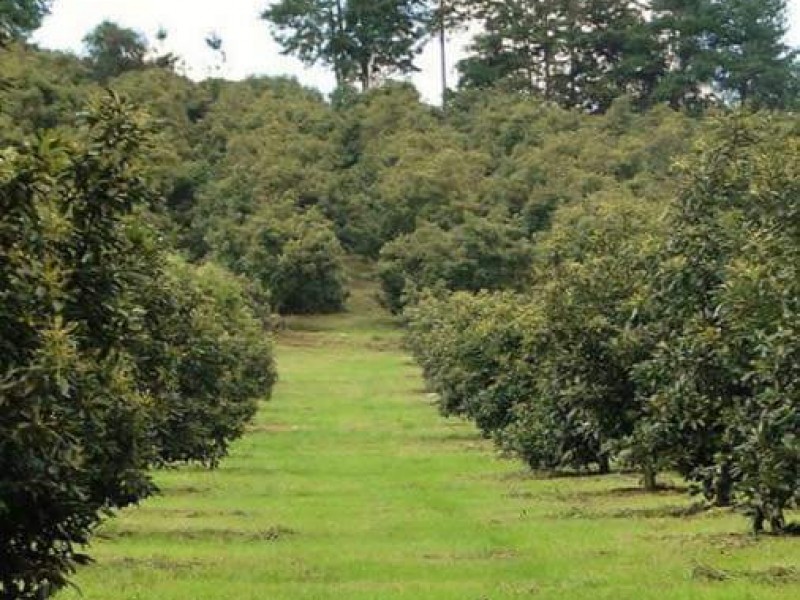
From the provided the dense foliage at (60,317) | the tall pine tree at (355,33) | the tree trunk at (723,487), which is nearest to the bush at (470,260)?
the tall pine tree at (355,33)

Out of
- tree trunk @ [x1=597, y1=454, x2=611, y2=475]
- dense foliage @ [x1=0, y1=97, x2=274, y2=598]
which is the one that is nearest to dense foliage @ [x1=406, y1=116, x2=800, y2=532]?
tree trunk @ [x1=597, y1=454, x2=611, y2=475]

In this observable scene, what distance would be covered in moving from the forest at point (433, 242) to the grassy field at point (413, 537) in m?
0.92

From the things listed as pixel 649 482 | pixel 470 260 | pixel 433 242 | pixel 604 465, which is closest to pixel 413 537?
pixel 649 482

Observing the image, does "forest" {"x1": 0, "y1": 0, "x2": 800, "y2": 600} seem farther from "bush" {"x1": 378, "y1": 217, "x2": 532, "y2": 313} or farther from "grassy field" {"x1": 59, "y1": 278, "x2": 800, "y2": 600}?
"grassy field" {"x1": 59, "y1": 278, "x2": 800, "y2": 600}

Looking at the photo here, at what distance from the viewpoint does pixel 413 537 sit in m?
24.2

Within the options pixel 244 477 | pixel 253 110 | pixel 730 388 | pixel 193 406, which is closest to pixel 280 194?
pixel 253 110

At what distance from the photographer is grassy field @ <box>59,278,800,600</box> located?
17578 mm

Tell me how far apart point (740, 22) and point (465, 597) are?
95.8 metres

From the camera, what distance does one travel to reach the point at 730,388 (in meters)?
22.4

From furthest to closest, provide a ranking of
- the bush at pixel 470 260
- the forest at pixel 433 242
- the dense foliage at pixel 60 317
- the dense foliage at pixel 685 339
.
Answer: the bush at pixel 470 260 → the dense foliage at pixel 685 339 → the forest at pixel 433 242 → the dense foliage at pixel 60 317

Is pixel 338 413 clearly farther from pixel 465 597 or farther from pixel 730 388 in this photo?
pixel 465 597

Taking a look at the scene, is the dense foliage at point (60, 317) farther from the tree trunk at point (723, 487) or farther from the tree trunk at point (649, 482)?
the tree trunk at point (649, 482)

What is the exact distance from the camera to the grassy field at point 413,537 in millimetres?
17578

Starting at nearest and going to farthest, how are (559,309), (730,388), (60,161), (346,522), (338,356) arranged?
(60,161), (730,388), (346,522), (559,309), (338,356)
